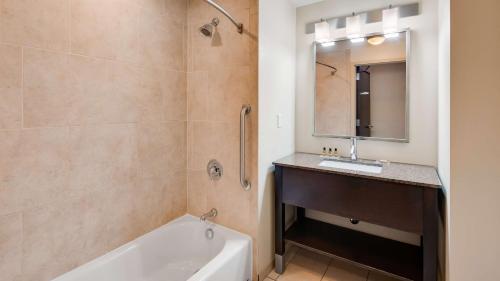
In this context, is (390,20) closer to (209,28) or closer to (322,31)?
(322,31)

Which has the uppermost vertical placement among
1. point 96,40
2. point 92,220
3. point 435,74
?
point 96,40

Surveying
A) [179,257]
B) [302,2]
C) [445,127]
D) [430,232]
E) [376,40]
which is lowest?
[179,257]

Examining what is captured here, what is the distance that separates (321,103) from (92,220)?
6.89 feet


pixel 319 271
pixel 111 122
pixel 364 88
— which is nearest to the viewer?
pixel 111 122

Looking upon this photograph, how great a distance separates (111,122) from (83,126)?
6.6 inches

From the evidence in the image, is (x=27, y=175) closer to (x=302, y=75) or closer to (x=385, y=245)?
(x=302, y=75)

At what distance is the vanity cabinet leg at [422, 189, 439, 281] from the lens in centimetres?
136

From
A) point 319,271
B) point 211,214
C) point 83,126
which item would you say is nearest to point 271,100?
point 211,214

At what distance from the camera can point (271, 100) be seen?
6.40ft

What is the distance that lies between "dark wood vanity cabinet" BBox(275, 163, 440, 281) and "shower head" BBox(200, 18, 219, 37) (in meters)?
1.23

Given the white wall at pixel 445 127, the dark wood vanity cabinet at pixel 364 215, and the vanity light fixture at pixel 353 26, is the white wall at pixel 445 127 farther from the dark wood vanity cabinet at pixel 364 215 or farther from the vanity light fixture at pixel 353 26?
the vanity light fixture at pixel 353 26

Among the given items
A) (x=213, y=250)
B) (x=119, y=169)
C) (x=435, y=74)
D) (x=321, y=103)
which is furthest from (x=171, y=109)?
(x=435, y=74)

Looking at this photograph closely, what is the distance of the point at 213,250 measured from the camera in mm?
1920

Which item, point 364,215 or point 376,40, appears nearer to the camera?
point 364,215
